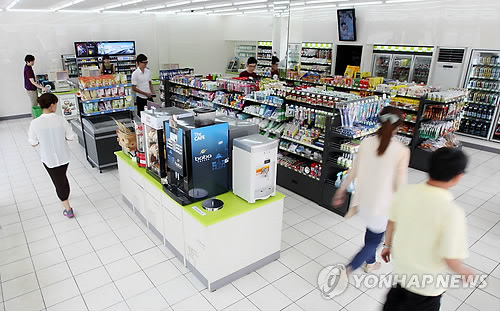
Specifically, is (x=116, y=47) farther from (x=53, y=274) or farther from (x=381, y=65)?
(x=53, y=274)

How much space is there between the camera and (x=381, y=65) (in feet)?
33.2

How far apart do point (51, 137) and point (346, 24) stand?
9.15 metres

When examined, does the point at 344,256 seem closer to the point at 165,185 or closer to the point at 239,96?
the point at 165,185

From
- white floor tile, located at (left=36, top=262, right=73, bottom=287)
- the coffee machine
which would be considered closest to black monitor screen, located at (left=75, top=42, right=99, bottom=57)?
white floor tile, located at (left=36, top=262, right=73, bottom=287)

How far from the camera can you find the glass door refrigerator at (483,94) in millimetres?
8055

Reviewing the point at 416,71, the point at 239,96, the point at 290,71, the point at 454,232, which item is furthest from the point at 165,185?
the point at 416,71

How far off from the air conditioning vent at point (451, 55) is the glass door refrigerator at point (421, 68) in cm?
30

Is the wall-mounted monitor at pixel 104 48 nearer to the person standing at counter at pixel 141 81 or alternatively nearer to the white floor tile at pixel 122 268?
the person standing at counter at pixel 141 81

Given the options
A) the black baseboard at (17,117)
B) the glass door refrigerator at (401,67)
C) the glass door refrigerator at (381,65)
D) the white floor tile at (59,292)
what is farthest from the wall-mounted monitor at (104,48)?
the white floor tile at (59,292)

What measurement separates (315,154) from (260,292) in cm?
241

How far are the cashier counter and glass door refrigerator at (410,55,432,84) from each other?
757 cm

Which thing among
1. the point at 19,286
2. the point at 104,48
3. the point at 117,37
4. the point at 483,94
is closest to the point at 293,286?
the point at 19,286

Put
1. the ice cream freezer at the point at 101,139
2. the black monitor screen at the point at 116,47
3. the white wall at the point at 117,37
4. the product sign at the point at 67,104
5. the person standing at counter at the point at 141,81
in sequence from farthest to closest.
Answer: the black monitor screen at the point at 116,47 < the white wall at the point at 117,37 < the product sign at the point at 67,104 < the person standing at counter at the point at 141,81 < the ice cream freezer at the point at 101,139

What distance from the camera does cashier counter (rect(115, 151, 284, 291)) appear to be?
3186 mm
